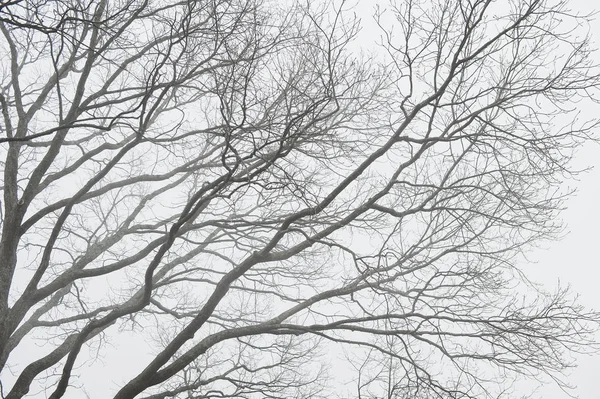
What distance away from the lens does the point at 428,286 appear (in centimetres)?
838

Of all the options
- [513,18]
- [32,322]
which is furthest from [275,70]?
[32,322]

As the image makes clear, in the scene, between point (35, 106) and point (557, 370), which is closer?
point (557, 370)

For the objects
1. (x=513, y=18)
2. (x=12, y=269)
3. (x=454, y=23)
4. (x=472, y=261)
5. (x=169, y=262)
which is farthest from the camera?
(x=169, y=262)

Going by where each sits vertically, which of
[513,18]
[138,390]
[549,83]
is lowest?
[138,390]

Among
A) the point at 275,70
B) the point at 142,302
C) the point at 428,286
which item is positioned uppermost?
the point at 275,70

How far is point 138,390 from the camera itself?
7.65m

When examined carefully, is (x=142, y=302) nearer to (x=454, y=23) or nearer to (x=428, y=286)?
(x=428, y=286)

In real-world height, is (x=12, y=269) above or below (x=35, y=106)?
below

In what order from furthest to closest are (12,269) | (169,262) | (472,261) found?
(169,262) < (472,261) < (12,269)

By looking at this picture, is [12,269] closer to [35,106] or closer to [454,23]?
[35,106]

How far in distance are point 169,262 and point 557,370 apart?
650cm

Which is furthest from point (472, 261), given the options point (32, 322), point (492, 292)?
point (32, 322)

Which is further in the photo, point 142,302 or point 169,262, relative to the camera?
point 169,262

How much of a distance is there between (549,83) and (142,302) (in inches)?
217
